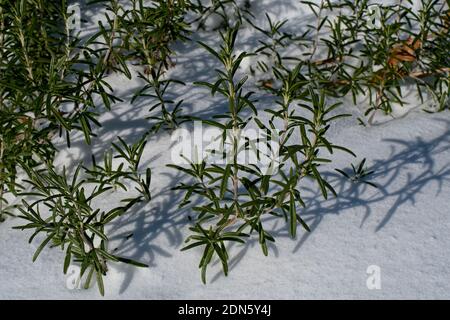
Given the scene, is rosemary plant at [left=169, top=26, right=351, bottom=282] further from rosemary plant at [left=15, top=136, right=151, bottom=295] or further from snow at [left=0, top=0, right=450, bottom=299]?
rosemary plant at [left=15, top=136, right=151, bottom=295]

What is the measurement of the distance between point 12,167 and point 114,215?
0.62 meters

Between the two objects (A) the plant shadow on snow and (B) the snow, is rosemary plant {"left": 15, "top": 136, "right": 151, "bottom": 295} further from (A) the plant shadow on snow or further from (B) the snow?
(A) the plant shadow on snow

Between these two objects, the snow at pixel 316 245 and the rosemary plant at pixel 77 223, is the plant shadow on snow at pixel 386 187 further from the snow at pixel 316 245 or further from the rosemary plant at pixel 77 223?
the rosemary plant at pixel 77 223

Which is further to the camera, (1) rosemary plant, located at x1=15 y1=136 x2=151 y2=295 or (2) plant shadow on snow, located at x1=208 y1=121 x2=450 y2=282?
(2) plant shadow on snow, located at x1=208 y1=121 x2=450 y2=282

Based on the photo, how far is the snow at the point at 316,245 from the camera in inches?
104

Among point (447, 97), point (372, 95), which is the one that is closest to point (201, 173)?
point (372, 95)

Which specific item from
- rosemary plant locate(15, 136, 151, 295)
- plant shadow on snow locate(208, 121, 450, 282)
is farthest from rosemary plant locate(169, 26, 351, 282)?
rosemary plant locate(15, 136, 151, 295)

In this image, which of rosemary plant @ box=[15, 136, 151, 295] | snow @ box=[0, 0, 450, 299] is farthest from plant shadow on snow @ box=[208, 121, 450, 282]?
rosemary plant @ box=[15, 136, 151, 295]

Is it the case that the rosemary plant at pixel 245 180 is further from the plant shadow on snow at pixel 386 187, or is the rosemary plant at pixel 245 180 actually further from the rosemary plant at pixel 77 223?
the rosemary plant at pixel 77 223

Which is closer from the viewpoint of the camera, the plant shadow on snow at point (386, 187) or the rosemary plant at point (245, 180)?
the rosemary plant at point (245, 180)

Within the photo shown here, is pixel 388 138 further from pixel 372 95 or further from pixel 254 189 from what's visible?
pixel 254 189

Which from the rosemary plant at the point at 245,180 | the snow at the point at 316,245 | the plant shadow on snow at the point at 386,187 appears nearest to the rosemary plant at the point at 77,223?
the snow at the point at 316,245

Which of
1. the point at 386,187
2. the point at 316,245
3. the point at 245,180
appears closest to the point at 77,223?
the point at 245,180

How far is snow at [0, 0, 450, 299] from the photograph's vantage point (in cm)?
264
